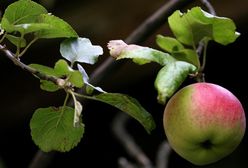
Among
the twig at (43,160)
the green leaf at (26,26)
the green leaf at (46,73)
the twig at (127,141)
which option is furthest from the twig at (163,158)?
the green leaf at (26,26)

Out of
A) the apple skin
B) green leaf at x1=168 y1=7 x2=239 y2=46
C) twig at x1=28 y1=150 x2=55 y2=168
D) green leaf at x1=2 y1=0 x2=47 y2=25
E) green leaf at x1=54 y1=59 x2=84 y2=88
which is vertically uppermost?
green leaf at x1=2 y1=0 x2=47 y2=25

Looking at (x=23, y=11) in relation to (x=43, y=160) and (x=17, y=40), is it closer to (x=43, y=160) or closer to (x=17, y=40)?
(x=17, y=40)

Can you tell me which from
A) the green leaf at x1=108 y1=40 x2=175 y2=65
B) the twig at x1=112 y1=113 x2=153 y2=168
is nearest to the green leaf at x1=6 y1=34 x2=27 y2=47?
the green leaf at x1=108 y1=40 x2=175 y2=65

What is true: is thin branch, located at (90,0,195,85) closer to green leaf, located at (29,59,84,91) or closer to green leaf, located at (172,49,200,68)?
green leaf, located at (172,49,200,68)

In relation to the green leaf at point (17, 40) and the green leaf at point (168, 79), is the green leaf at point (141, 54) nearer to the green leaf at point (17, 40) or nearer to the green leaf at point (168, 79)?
the green leaf at point (168, 79)

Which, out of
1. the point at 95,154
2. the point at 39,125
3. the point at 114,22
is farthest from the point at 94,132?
the point at 39,125

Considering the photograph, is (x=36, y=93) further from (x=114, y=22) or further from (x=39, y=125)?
(x=39, y=125)
